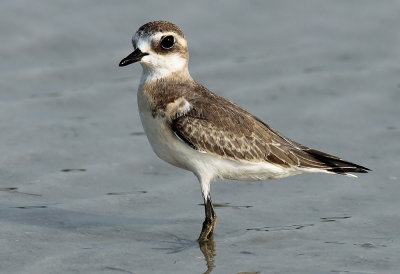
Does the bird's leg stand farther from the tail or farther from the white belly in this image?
the tail

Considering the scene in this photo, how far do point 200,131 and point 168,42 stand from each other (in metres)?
1.16

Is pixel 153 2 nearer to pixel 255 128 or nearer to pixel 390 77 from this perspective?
pixel 390 77

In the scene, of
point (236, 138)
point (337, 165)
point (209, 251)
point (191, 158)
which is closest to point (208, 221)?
point (209, 251)

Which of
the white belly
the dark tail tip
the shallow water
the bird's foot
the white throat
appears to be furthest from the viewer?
the dark tail tip

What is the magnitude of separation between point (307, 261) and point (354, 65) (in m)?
6.72

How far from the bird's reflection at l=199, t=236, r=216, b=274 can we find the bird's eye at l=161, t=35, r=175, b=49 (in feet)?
7.53

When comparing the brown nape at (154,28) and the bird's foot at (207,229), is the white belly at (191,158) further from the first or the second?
the brown nape at (154,28)

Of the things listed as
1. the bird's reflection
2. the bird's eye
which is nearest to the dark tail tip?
the bird's reflection

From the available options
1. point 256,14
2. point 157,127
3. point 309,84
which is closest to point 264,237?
point 157,127

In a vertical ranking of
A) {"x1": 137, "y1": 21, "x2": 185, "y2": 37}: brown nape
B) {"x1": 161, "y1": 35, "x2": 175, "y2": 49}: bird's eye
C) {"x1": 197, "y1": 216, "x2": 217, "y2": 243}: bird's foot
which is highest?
{"x1": 137, "y1": 21, "x2": 185, "y2": 37}: brown nape

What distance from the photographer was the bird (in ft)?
38.3

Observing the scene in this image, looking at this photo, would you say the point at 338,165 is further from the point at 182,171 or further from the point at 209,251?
the point at 182,171

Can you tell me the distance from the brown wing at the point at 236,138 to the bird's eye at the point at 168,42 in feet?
2.12

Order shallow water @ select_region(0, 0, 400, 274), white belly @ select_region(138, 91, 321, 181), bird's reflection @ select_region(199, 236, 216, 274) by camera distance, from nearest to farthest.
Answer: bird's reflection @ select_region(199, 236, 216, 274), shallow water @ select_region(0, 0, 400, 274), white belly @ select_region(138, 91, 321, 181)
